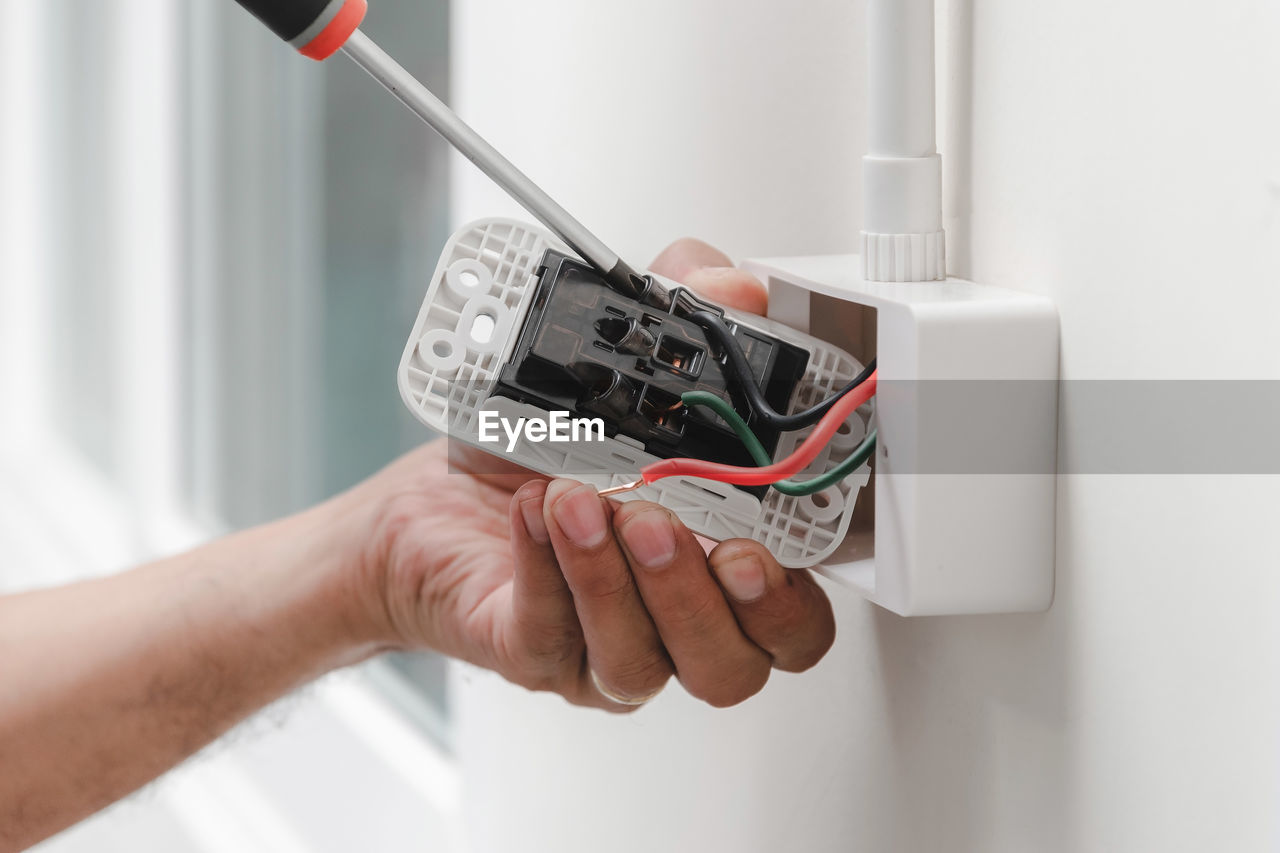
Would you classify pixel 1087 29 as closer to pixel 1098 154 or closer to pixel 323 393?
pixel 1098 154

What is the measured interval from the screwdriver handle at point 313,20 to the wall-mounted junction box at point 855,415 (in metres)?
0.07

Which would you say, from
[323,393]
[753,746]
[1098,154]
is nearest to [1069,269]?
[1098,154]

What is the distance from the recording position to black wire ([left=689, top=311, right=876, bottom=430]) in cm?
35

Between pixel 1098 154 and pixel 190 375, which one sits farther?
pixel 190 375

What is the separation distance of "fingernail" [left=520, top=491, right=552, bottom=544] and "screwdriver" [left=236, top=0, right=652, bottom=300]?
0.07 m

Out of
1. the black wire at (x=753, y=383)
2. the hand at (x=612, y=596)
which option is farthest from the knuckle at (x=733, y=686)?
the black wire at (x=753, y=383)

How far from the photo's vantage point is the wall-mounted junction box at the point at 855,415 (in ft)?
1.06

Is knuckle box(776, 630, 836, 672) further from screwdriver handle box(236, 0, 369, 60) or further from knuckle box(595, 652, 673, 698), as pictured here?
screwdriver handle box(236, 0, 369, 60)

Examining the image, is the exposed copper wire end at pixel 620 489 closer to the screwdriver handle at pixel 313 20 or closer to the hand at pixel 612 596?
the hand at pixel 612 596

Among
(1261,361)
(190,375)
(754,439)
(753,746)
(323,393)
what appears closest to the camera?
(1261,361)

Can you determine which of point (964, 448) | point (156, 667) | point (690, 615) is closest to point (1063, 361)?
point (964, 448)

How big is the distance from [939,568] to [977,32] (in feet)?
0.54

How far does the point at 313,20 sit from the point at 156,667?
0.42 m

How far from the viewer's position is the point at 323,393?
5.62 feet
